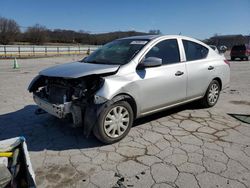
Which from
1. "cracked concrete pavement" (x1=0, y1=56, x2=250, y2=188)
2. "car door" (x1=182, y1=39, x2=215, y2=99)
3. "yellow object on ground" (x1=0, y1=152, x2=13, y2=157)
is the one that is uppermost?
"car door" (x1=182, y1=39, x2=215, y2=99)

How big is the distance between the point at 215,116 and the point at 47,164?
3524mm

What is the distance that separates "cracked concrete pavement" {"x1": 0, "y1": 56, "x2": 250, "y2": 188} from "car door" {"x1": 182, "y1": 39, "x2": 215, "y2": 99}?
561 mm

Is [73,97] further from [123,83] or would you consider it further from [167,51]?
[167,51]

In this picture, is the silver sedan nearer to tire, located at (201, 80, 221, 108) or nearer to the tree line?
tire, located at (201, 80, 221, 108)

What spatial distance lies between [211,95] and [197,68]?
978 mm

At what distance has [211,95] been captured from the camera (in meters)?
5.53

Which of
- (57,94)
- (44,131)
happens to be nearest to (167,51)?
(57,94)

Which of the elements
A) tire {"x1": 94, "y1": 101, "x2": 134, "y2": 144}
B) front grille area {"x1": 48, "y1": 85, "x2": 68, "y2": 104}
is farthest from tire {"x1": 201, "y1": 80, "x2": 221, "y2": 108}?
front grille area {"x1": 48, "y1": 85, "x2": 68, "y2": 104}

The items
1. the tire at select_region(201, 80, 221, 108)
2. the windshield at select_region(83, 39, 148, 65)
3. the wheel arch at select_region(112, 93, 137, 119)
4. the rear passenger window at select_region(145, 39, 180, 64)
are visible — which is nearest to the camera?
the wheel arch at select_region(112, 93, 137, 119)

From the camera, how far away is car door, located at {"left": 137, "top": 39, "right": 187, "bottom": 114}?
157 inches

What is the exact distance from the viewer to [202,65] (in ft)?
16.6

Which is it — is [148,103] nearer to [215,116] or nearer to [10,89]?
[215,116]

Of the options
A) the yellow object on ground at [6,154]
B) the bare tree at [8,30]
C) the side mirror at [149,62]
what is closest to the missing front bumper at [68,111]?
the yellow object on ground at [6,154]

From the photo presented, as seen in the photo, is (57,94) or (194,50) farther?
(194,50)
